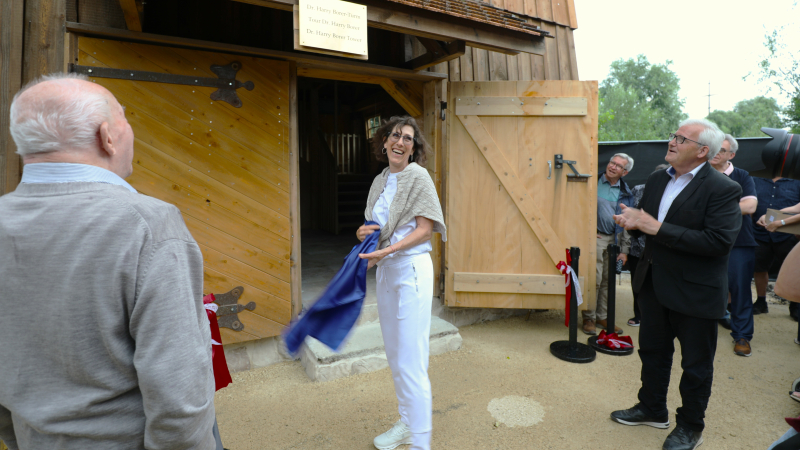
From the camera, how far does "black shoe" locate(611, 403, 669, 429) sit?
291 centimetres

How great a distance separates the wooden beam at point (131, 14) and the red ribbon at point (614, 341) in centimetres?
467

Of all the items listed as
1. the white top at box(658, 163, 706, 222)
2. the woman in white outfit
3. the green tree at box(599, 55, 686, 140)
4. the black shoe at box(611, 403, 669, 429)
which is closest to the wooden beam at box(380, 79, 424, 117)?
the woman in white outfit

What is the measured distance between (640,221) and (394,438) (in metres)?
1.95

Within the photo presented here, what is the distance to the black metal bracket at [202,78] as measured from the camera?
3090 millimetres

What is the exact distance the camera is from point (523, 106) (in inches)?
177

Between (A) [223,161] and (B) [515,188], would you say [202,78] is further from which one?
(B) [515,188]

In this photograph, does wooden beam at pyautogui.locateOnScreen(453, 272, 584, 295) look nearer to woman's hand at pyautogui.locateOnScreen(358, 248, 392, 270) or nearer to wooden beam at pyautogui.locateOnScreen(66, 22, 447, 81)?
wooden beam at pyautogui.locateOnScreen(66, 22, 447, 81)

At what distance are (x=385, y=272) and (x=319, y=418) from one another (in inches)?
52.6

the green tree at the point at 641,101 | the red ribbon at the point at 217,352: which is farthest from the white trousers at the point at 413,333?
the green tree at the point at 641,101

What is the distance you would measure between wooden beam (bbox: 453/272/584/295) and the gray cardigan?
374cm

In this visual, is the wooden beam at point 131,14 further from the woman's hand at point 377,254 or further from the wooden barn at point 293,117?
the woman's hand at point 377,254

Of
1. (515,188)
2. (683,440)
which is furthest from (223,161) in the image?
(683,440)

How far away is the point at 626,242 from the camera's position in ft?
15.6

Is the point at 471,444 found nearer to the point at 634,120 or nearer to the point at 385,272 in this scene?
the point at 385,272
